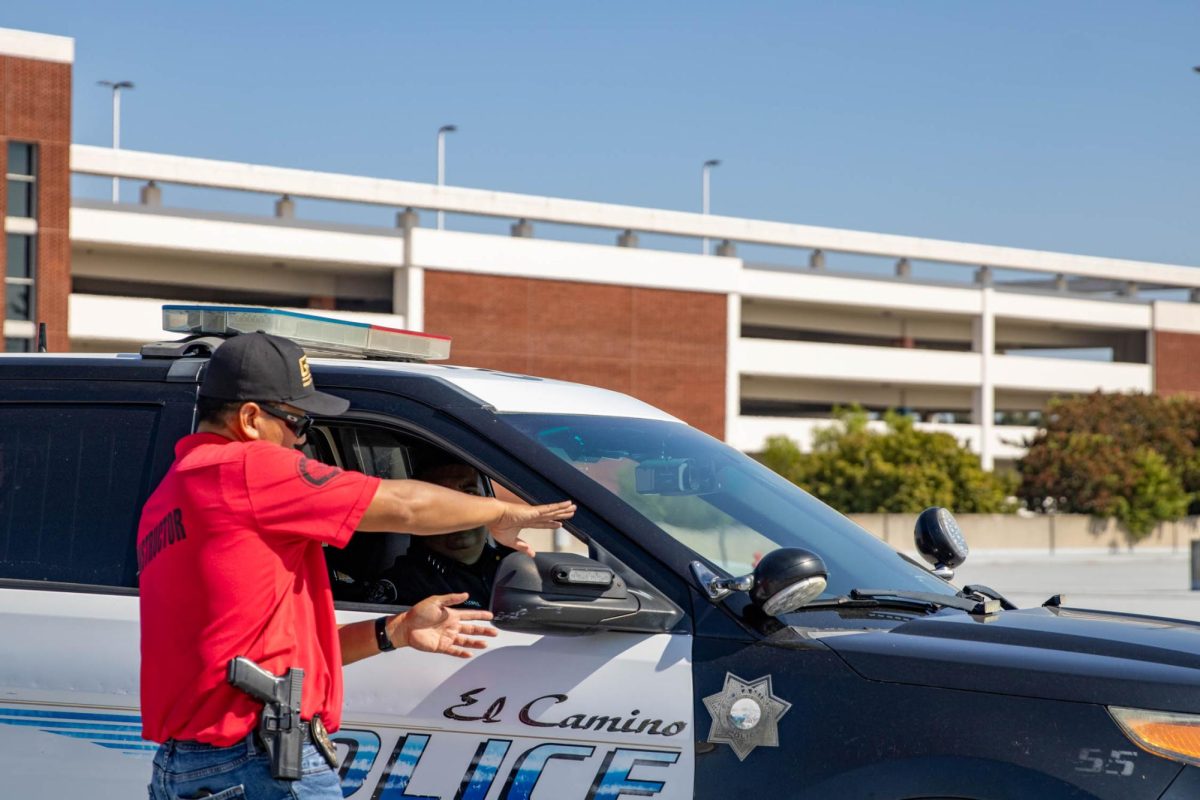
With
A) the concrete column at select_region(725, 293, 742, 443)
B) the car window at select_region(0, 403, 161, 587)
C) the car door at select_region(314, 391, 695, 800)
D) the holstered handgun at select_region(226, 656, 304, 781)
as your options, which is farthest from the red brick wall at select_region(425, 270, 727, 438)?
the holstered handgun at select_region(226, 656, 304, 781)

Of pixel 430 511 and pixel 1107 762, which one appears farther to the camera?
pixel 1107 762

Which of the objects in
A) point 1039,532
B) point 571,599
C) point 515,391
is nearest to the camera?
point 571,599

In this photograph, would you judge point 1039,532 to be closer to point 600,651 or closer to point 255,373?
point 600,651

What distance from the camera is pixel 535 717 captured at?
3.48m

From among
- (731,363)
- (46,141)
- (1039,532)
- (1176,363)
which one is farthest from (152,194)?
(1176,363)

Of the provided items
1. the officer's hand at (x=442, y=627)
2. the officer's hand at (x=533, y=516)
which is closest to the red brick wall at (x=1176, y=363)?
the officer's hand at (x=533, y=516)

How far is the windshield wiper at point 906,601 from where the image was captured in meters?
3.71

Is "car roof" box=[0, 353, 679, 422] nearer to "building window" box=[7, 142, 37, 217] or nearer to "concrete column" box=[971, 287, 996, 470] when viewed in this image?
"building window" box=[7, 142, 37, 217]

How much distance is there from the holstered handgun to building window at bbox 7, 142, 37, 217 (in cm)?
4471

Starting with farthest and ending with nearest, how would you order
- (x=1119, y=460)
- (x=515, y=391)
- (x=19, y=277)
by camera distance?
(x=1119, y=460), (x=19, y=277), (x=515, y=391)

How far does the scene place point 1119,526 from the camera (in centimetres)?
5409

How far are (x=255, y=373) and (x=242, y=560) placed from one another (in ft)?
1.23

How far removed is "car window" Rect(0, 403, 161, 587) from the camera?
390 cm

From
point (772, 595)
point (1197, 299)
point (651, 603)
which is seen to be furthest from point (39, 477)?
point (1197, 299)
